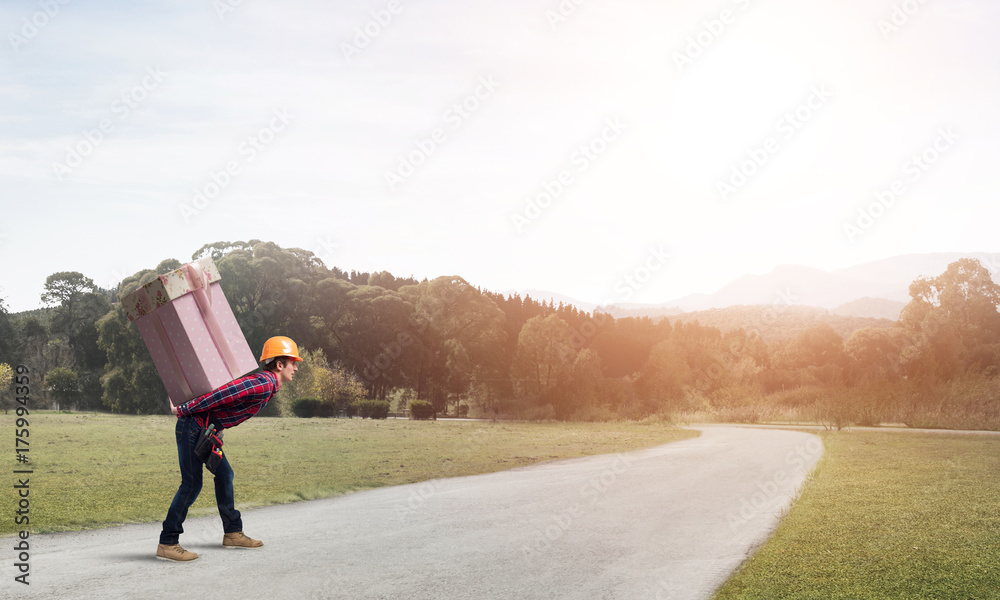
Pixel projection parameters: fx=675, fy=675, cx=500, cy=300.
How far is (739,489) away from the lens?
12.7 metres

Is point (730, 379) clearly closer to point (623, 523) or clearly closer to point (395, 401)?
point (395, 401)

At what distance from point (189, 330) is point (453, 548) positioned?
11.6ft

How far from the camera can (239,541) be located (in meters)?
7.03

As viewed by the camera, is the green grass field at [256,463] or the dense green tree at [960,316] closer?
the green grass field at [256,463]

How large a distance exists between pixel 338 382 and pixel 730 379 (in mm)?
28313

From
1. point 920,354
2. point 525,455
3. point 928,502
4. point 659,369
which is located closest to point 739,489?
point 928,502

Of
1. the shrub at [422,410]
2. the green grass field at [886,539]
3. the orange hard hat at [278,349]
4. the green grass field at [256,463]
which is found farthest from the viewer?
the shrub at [422,410]

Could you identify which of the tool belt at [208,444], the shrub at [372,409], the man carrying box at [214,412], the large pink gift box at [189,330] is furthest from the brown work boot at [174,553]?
the shrub at [372,409]

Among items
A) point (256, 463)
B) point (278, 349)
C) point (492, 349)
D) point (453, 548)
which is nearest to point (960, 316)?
point (492, 349)

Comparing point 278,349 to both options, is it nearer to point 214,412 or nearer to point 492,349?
point 214,412

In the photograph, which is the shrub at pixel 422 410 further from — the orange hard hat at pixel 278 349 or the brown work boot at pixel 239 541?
the orange hard hat at pixel 278 349

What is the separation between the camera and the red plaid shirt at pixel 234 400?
6.28m

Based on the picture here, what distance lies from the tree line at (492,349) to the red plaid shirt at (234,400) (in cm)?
3378

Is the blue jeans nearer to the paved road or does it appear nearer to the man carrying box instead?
the man carrying box
